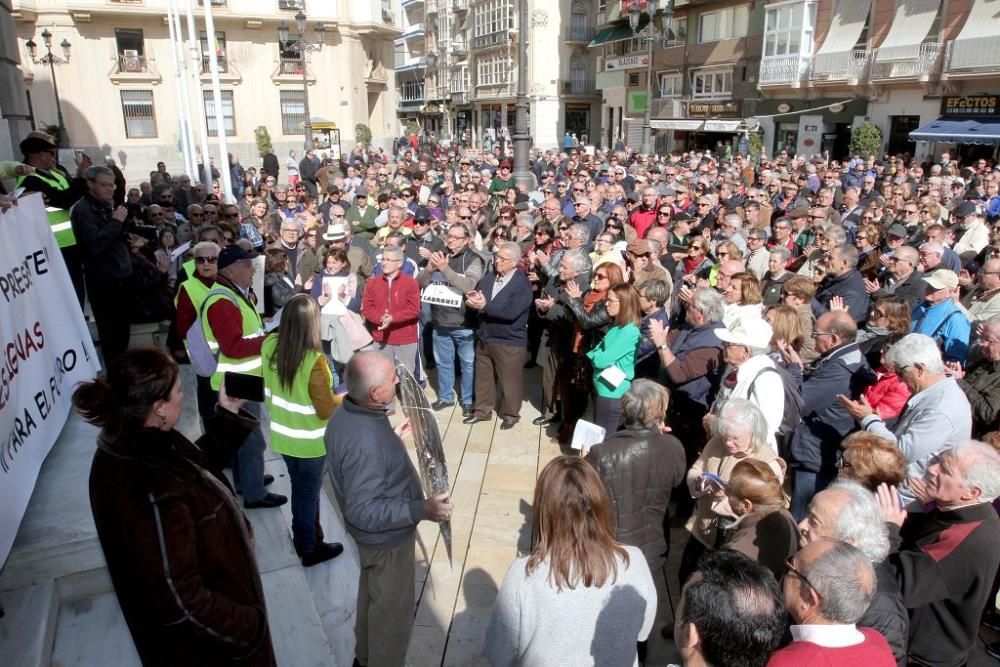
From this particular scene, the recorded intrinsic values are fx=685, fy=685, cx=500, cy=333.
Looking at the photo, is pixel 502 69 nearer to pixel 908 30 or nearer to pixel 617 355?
pixel 908 30

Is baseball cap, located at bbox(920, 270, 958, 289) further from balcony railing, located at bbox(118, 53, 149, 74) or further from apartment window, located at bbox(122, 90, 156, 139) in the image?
balcony railing, located at bbox(118, 53, 149, 74)

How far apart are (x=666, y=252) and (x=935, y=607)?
543cm

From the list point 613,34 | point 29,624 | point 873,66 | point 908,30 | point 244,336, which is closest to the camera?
point 29,624

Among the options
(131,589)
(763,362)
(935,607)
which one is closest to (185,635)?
(131,589)

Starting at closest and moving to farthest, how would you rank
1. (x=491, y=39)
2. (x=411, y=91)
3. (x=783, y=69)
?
(x=783, y=69), (x=491, y=39), (x=411, y=91)

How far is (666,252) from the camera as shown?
787cm

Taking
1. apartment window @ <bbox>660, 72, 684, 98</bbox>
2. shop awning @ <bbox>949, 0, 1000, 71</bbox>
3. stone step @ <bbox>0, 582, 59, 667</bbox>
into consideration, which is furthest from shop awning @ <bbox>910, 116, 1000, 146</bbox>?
stone step @ <bbox>0, 582, 59, 667</bbox>

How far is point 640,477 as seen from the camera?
3.47 m

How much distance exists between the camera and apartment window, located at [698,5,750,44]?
1309 inches

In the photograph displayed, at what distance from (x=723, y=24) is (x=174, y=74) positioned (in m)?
27.2

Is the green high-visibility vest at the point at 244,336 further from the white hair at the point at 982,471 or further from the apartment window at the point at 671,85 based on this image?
the apartment window at the point at 671,85

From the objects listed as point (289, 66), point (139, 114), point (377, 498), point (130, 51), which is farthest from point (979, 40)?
point (130, 51)

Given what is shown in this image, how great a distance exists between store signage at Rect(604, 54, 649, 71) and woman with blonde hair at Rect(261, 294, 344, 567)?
39.9 m

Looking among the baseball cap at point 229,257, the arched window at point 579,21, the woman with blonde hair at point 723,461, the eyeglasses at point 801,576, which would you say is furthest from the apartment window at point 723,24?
the eyeglasses at point 801,576
